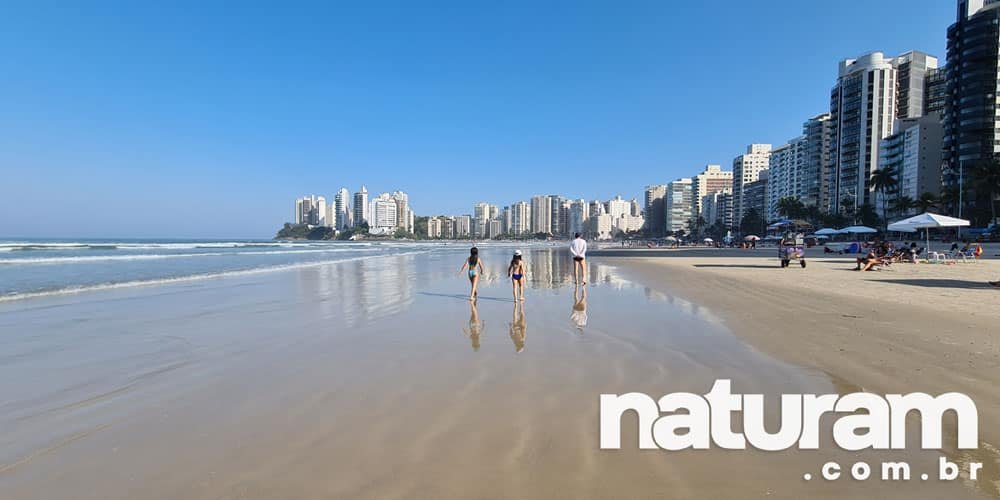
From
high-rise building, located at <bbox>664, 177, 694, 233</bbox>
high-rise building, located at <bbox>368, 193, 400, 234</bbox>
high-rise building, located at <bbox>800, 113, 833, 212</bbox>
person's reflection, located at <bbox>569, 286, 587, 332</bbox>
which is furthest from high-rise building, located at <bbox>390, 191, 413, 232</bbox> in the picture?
person's reflection, located at <bbox>569, 286, 587, 332</bbox>

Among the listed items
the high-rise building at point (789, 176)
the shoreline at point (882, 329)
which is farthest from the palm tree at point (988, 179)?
the shoreline at point (882, 329)

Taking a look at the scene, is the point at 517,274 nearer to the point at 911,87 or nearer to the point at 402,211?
the point at 911,87

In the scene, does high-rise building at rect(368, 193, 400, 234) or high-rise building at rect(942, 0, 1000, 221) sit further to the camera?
high-rise building at rect(368, 193, 400, 234)

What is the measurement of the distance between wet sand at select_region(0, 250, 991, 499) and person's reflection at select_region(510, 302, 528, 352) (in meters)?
0.05

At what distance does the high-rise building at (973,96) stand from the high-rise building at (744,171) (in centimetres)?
7173

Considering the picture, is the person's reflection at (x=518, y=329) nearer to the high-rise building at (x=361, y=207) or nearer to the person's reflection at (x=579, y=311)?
the person's reflection at (x=579, y=311)

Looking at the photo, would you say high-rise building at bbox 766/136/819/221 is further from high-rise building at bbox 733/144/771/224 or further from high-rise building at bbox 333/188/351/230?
high-rise building at bbox 333/188/351/230

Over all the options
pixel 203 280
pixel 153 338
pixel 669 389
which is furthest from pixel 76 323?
pixel 669 389

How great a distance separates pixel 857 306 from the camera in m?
8.55

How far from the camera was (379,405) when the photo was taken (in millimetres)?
3875

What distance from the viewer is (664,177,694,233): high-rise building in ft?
600

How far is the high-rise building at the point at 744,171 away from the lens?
155m

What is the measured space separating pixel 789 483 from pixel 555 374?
2.39 m

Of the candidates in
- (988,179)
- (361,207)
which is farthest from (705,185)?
(361,207)
